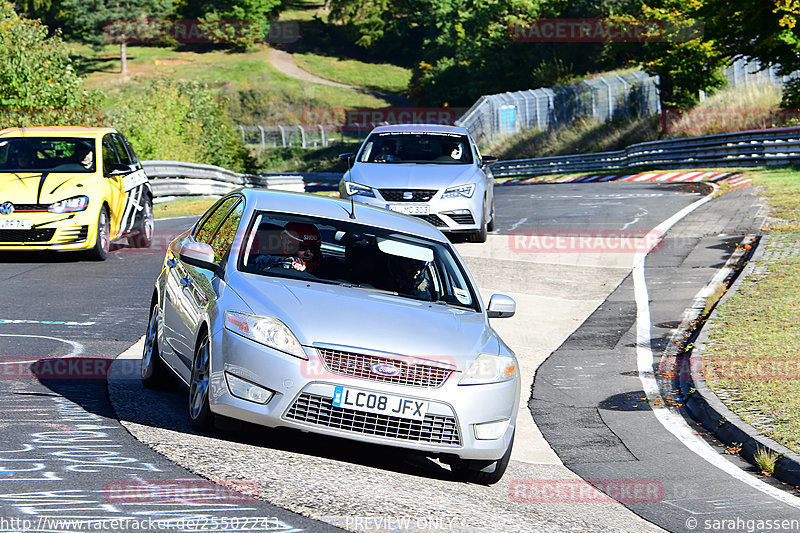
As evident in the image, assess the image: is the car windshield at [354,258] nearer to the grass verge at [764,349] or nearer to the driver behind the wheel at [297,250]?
the driver behind the wheel at [297,250]

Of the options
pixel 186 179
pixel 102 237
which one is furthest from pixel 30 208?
pixel 186 179

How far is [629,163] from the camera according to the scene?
40.8 m

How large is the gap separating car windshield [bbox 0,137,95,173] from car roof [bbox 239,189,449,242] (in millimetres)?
7935

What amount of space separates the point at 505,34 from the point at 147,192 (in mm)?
72946

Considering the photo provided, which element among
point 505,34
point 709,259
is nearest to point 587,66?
point 505,34

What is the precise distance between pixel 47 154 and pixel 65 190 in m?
1.11

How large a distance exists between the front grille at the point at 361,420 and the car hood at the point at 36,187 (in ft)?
31.0

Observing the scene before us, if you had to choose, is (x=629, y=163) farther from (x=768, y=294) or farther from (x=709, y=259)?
(x=768, y=294)

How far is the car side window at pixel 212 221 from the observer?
8594 millimetres

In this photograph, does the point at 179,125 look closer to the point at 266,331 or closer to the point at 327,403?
the point at 266,331

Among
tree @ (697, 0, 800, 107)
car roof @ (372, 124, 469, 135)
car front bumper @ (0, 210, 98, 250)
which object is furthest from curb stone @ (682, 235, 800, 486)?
tree @ (697, 0, 800, 107)

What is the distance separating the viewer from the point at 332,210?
8.32 m

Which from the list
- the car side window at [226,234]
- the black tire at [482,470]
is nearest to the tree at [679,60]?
the car side window at [226,234]

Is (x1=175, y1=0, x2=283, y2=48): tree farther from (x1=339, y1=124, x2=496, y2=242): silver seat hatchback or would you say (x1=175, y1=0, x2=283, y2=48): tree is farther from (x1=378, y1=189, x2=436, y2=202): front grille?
(x1=378, y1=189, x2=436, y2=202): front grille
